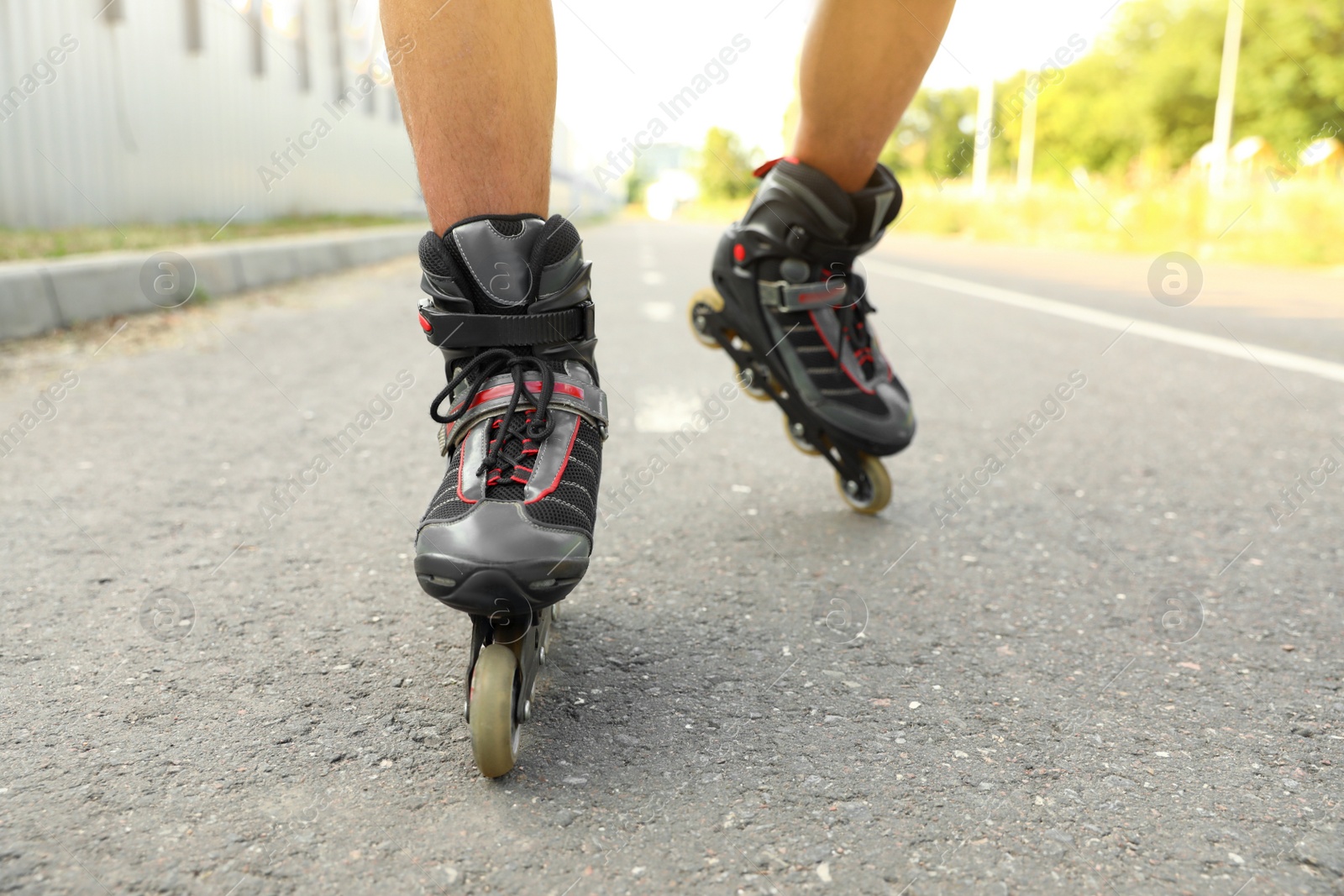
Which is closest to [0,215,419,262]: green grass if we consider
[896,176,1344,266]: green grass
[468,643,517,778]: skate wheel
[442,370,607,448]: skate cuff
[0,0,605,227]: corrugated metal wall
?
[0,0,605,227]: corrugated metal wall

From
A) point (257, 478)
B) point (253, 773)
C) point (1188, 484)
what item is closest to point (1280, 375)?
point (1188, 484)

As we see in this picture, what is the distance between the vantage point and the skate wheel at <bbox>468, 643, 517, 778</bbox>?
97 centimetres

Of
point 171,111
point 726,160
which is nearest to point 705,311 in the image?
point 171,111

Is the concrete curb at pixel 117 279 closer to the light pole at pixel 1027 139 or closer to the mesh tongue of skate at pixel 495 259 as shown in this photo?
the mesh tongue of skate at pixel 495 259

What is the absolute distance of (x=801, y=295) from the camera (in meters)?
1.82

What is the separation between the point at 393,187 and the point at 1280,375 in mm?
16693

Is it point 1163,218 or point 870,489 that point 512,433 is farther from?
point 1163,218

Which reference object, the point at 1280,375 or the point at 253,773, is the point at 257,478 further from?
the point at 1280,375

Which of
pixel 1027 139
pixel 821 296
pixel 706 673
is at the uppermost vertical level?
pixel 821 296

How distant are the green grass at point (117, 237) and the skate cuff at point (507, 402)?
3516 millimetres

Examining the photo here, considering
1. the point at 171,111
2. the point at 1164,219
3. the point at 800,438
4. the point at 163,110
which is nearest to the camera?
the point at 800,438

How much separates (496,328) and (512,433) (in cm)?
13

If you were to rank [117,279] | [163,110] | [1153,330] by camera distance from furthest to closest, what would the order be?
[163,110], [1153,330], [117,279]

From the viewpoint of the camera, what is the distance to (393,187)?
1784cm
